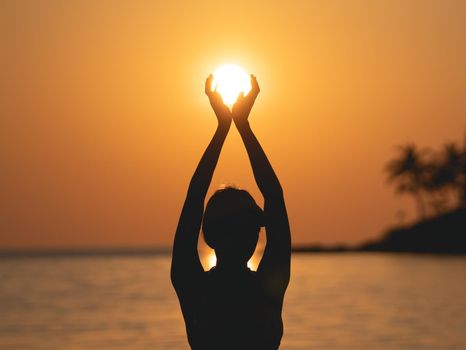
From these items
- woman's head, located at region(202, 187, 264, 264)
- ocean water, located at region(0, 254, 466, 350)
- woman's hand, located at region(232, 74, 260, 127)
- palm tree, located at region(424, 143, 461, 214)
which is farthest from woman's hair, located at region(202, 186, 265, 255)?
palm tree, located at region(424, 143, 461, 214)

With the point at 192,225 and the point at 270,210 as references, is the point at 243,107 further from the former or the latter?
the point at 192,225

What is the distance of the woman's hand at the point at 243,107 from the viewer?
4801 mm

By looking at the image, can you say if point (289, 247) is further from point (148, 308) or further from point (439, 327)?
point (148, 308)

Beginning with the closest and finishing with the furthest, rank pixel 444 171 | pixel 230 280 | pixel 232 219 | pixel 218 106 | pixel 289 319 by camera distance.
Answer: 1. pixel 232 219
2. pixel 230 280
3. pixel 218 106
4. pixel 289 319
5. pixel 444 171

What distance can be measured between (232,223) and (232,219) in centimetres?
2

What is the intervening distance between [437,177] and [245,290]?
114762 millimetres

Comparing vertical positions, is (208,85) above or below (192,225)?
above

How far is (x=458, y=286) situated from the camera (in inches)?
2240

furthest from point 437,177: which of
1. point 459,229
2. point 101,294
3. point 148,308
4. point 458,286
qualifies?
point 148,308

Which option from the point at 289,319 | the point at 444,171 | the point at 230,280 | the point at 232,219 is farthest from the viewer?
the point at 444,171

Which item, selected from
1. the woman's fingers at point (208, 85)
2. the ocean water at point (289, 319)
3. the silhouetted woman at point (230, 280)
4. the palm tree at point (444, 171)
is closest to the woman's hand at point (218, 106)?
the woman's fingers at point (208, 85)

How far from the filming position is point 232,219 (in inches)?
179

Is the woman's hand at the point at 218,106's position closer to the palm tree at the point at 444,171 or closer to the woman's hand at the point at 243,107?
the woman's hand at the point at 243,107

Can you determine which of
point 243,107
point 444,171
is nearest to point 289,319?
point 243,107
